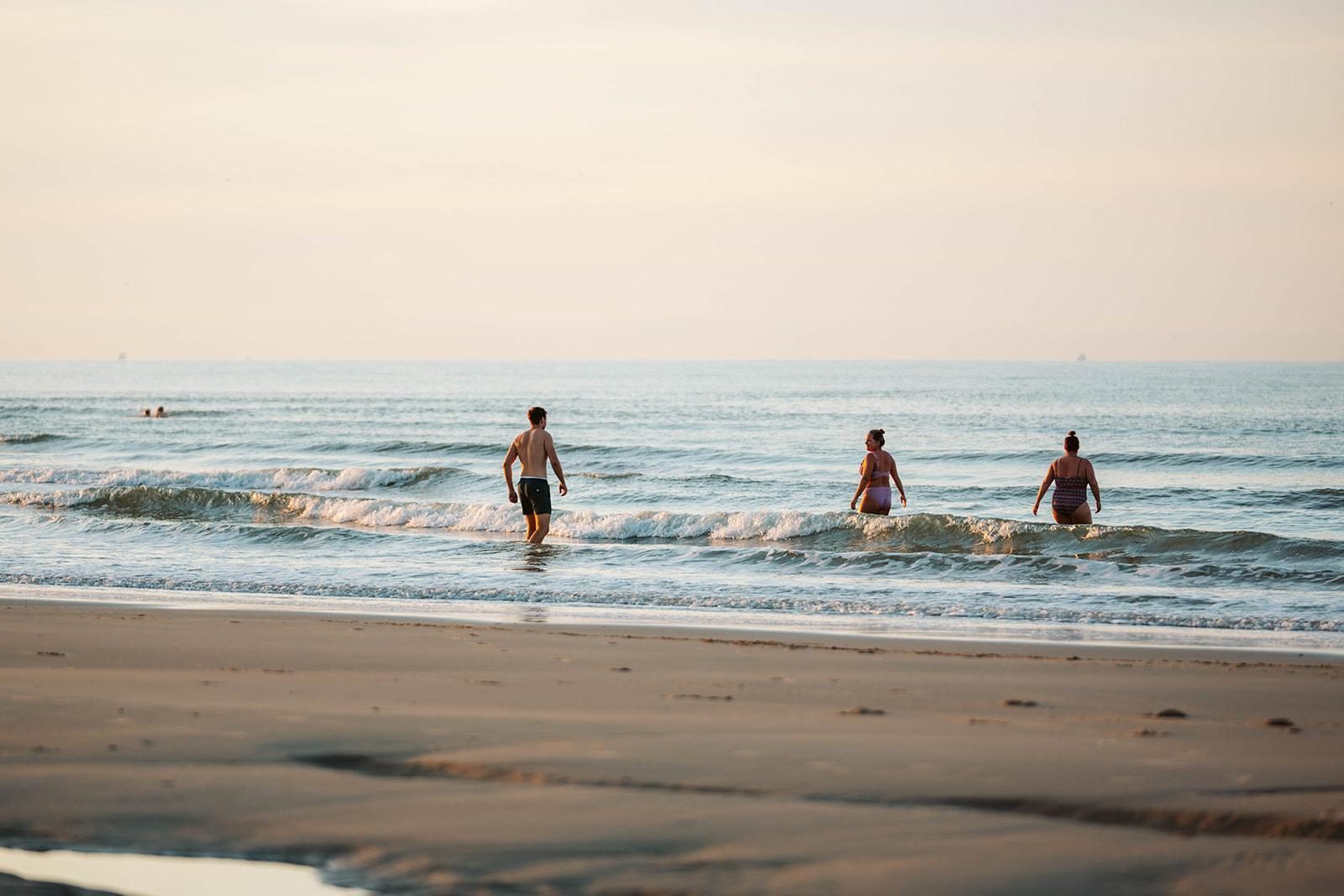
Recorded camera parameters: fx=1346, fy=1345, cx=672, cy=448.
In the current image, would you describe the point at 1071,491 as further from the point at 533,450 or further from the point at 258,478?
the point at 258,478

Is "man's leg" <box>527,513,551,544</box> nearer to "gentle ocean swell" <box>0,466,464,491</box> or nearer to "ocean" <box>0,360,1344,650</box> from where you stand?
"ocean" <box>0,360,1344,650</box>

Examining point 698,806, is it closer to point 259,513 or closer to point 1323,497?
point 259,513

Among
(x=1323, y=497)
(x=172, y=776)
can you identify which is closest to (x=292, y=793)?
(x=172, y=776)

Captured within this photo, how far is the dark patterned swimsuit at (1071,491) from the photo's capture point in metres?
15.9

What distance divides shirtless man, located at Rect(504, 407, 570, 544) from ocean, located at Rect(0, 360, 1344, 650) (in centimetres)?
59

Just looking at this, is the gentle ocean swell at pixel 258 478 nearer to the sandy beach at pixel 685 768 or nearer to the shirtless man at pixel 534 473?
the shirtless man at pixel 534 473

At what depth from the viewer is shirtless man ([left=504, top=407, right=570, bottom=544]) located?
51.3 feet

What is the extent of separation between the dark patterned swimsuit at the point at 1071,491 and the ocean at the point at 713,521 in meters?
0.69

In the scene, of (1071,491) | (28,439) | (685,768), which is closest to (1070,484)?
(1071,491)

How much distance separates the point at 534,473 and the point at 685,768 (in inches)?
431

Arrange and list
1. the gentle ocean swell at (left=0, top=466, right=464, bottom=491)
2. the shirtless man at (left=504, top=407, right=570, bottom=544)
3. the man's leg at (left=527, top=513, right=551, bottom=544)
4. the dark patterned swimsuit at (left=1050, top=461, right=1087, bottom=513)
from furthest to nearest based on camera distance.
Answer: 1. the gentle ocean swell at (left=0, top=466, right=464, bottom=491)
2. the man's leg at (left=527, top=513, right=551, bottom=544)
3. the dark patterned swimsuit at (left=1050, top=461, right=1087, bottom=513)
4. the shirtless man at (left=504, top=407, right=570, bottom=544)

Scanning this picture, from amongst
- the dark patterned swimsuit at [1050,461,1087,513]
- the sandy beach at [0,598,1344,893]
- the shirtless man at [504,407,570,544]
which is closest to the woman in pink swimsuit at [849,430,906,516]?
the dark patterned swimsuit at [1050,461,1087,513]

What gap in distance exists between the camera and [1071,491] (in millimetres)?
15891

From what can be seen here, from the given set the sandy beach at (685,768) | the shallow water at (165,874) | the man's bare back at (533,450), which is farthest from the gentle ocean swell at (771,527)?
the shallow water at (165,874)
